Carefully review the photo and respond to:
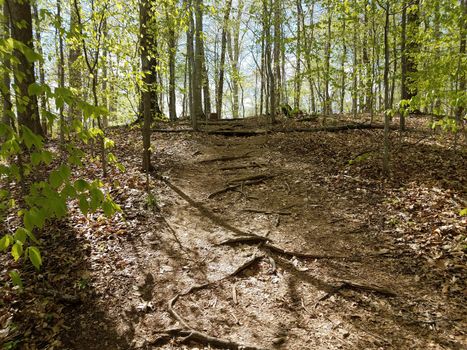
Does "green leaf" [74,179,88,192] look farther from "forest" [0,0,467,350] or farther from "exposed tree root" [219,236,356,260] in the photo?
"exposed tree root" [219,236,356,260]

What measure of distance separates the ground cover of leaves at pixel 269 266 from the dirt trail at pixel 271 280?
2cm

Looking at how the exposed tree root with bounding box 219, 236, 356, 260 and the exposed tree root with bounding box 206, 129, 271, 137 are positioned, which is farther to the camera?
the exposed tree root with bounding box 206, 129, 271, 137

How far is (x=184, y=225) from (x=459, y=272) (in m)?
4.62

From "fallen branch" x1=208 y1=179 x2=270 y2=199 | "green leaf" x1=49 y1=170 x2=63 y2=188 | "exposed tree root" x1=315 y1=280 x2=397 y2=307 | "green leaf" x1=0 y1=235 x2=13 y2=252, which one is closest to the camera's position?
"green leaf" x1=0 y1=235 x2=13 y2=252

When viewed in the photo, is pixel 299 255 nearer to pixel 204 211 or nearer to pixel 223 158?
pixel 204 211

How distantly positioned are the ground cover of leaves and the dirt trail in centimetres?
2

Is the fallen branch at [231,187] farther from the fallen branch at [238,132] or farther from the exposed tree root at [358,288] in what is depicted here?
the fallen branch at [238,132]

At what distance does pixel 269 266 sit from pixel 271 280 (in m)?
0.34

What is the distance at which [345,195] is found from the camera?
7023 millimetres

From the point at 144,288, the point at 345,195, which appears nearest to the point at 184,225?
the point at 144,288

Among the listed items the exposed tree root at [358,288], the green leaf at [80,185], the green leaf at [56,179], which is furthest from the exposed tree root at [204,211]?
the green leaf at [56,179]

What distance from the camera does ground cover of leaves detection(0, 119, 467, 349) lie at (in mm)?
3713

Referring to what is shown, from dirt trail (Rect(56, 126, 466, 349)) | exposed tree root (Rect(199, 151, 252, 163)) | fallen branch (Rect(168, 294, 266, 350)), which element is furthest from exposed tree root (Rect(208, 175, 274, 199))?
fallen branch (Rect(168, 294, 266, 350))

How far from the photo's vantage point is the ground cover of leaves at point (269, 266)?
371 cm
